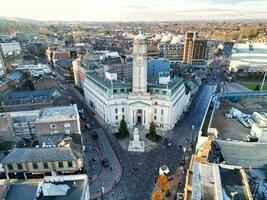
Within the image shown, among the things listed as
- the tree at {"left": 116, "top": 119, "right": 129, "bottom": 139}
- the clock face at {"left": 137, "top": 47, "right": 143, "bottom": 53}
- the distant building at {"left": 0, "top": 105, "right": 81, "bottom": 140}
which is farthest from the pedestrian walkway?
the clock face at {"left": 137, "top": 47, "right": 143, "bottom": 53}

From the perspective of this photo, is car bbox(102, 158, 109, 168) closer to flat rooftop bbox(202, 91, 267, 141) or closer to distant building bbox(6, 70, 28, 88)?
flat rooftop bbox(202, 91, 267, 141)

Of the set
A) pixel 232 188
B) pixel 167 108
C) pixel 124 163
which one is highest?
pixel 232 188

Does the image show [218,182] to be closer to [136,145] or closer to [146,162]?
[146,162]

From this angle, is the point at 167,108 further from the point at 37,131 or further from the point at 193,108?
the point at 37,131

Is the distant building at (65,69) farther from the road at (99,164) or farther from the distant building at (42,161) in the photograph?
the distant building at (42,161)

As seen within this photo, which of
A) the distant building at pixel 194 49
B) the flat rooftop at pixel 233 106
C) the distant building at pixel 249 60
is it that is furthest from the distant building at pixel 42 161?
the distant building at pixel 249 60

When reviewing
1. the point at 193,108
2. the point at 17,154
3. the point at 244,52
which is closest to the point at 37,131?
the point at 17,154

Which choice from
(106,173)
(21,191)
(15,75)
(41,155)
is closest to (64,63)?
(15,75)

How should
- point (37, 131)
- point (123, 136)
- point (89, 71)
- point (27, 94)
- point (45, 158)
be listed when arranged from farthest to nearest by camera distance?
point (89, 71) < point (27, 94) < point (123, 136) < point (37, 131) < point (45, 158)
